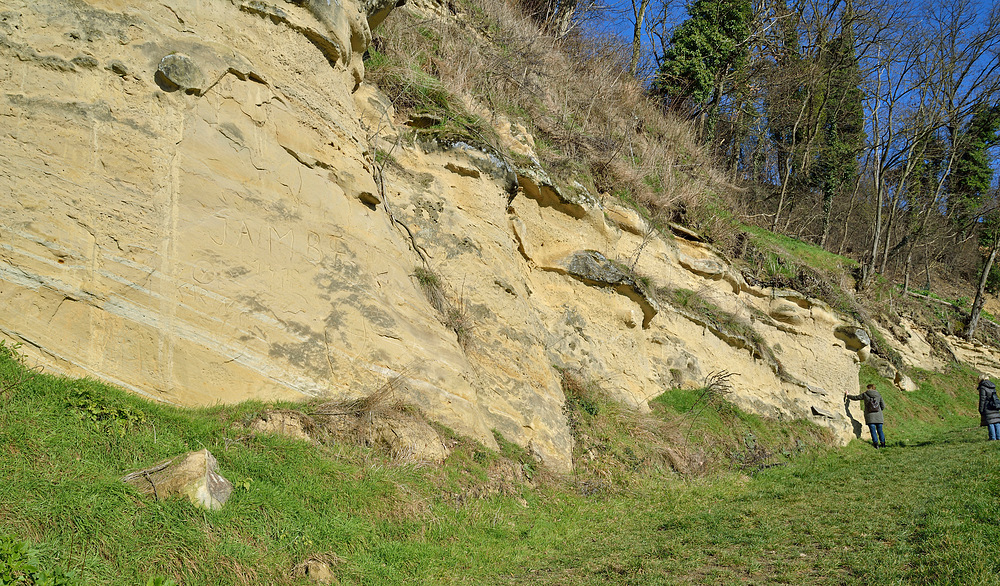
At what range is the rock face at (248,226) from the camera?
5082 mm

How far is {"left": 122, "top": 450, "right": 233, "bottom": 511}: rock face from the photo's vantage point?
399 centimetres

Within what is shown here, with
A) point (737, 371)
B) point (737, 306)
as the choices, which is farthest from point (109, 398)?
point (737, 306)

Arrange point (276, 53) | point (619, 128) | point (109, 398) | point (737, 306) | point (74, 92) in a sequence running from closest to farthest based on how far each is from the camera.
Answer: point (109, 398) < point (74, 92) < point (276, 53) < point (737, 306) < point (619, 128)

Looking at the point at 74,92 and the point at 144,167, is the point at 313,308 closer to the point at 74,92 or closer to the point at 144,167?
the point at 144,167

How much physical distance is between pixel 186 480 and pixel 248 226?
8.88ft

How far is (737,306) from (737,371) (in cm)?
181

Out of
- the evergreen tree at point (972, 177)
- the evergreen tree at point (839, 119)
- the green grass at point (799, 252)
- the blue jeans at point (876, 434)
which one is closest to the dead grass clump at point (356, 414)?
the blue jeans at point (876, 434)

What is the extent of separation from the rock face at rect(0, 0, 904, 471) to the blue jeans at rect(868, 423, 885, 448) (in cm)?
740

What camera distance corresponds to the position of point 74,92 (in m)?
5.32

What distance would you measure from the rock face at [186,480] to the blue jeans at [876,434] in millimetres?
13349

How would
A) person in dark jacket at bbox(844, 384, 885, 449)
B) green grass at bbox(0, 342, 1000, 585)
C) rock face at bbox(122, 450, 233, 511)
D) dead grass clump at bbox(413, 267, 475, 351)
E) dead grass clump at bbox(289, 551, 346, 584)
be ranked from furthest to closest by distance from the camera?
1. person in dark jacket at bbox(844, 384, 885, 449)
2. dead grass clump at bbox(413, 267, 475, 351)
3. dead grass clump at bbox(289, 551, 346, 584)
4. rock face at bbox(122, 450, 233, 511)
5. green grass at bbox(0, 342, 1000, 585)

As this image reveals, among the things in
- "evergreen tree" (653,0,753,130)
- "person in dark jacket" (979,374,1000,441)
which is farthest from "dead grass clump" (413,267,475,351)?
"evergreen tree" (653,0,753,130)

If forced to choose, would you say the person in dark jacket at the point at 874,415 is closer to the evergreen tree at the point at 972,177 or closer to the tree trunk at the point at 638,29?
the tree trunk at the point at 638,29

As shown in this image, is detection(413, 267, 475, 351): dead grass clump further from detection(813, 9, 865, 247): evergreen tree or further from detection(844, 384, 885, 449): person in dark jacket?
detection(813, 9, 865, 247): evergreen tree
